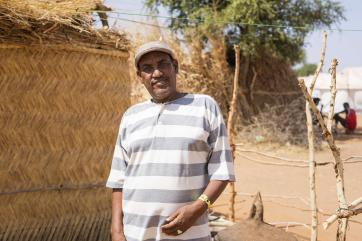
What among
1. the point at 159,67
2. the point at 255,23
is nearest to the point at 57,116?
the point at 159,67

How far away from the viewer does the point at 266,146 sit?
37.6 feet

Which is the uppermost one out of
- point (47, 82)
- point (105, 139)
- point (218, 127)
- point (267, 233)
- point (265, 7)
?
point (265, 7)

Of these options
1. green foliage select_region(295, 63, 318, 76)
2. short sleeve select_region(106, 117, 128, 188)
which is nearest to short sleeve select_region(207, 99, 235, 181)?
short sleeve select_region(106, 117, 128, 188)

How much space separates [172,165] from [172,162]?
0.01 meters

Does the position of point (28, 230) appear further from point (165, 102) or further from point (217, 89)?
point (217, 89)

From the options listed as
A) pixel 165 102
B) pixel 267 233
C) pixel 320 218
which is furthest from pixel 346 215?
pixel 320 218

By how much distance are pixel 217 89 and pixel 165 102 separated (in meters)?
10.3

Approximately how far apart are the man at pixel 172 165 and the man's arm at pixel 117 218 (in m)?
0.04

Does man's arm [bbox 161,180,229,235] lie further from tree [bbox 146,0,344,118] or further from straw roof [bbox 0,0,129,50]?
tree [bbox 146,0,344,118]

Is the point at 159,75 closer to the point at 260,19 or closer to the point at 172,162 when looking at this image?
the point at 172,162

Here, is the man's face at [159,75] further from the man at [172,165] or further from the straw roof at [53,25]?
the straw roof at [53,25]

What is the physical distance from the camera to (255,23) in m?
11.8

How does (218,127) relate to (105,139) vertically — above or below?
above

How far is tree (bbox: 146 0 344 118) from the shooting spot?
1184 cm
